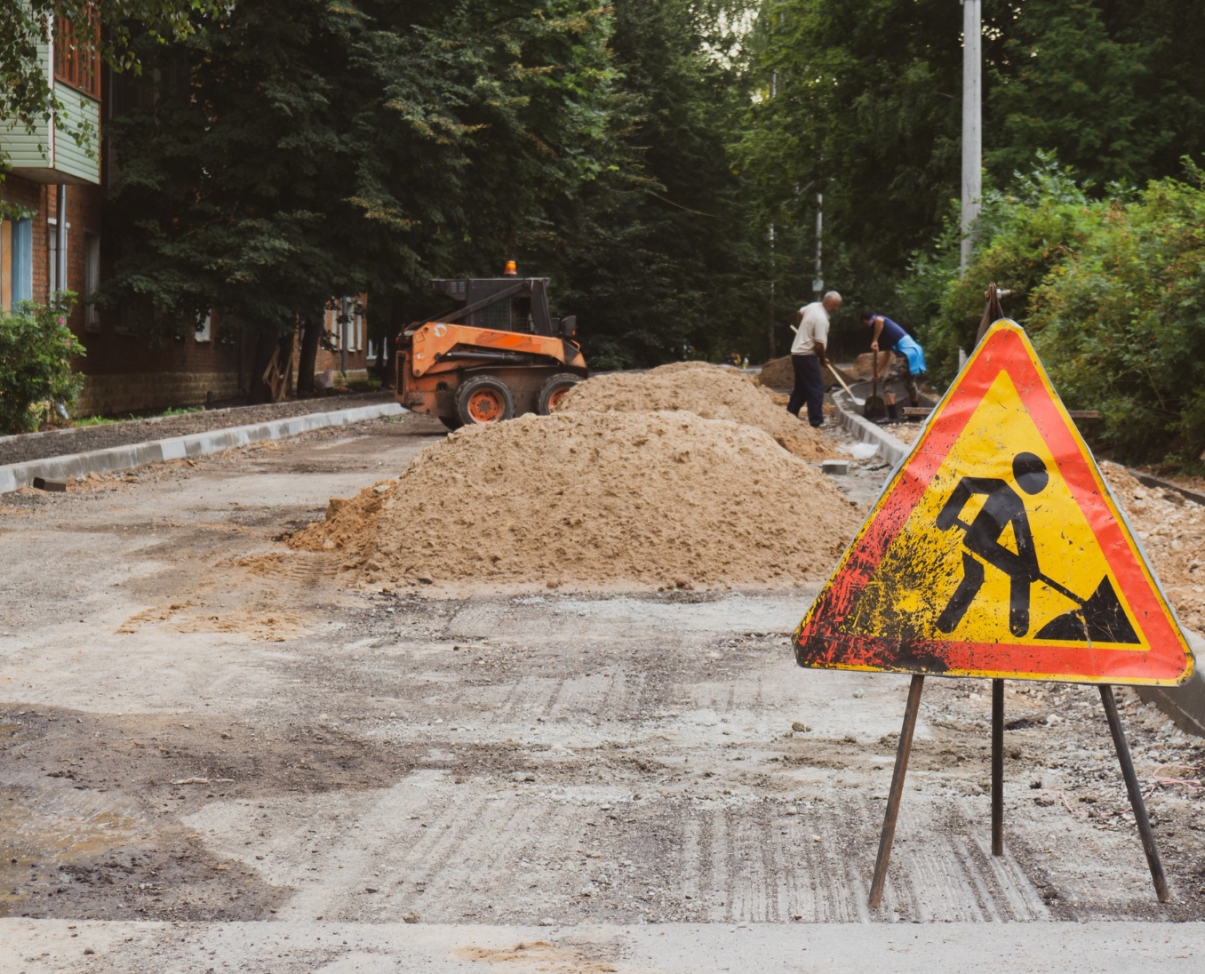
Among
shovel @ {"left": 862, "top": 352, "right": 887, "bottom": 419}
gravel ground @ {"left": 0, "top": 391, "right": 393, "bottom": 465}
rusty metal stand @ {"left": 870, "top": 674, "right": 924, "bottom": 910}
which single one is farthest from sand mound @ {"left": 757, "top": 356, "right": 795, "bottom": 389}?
rusty metal stand @ {"left": 870, "top": 674, "right": 924, "bottom": 910}

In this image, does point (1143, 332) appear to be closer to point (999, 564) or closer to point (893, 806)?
point (999, 564)

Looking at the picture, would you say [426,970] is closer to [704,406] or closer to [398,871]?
[398,871]

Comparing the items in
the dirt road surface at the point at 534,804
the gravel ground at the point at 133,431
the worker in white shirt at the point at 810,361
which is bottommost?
the dirt road surface at the point at 534,804

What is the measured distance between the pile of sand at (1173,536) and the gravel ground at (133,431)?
33.8ft

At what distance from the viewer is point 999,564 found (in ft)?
12.9

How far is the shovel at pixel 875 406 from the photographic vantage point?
23000 mm

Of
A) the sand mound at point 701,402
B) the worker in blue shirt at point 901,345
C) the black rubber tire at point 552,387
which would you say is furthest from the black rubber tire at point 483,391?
the worker in blue shirt at point 901,345

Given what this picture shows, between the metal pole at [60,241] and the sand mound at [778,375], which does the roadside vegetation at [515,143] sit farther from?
the sand mound at [778,375]

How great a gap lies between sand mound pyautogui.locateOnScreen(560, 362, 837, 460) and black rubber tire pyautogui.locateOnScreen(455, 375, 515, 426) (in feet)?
4.52

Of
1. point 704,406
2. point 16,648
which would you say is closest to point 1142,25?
point 704,406

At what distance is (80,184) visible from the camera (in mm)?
25719

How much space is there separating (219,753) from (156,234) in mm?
23310

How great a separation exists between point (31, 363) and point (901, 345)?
1236 cm

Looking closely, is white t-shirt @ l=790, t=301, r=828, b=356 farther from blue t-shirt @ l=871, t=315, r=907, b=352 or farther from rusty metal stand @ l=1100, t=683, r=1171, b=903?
rusty metal stand @ l=1100, t=683, r=1171, b=903
